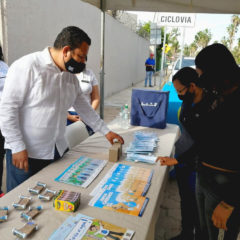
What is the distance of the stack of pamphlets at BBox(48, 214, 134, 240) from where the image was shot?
913 mm

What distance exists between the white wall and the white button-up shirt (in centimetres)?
265

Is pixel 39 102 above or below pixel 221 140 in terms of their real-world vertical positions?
above

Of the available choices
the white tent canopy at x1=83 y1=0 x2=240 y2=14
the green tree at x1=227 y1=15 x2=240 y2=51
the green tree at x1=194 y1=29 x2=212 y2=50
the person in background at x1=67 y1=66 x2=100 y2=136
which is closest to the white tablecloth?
the person in background at x1=67 y1=66 x2=100 y2=136

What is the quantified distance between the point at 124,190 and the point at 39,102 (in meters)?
0.73

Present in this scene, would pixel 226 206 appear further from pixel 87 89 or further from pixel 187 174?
pixel 87 89

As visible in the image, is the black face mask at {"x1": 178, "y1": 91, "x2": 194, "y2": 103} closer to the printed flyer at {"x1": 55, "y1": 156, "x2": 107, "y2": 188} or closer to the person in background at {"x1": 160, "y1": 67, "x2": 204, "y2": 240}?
the person in background at {"x1": 160, "y1": 67, "x2": 204, "y2": 240}

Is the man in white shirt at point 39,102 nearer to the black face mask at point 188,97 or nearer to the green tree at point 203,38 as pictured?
the black face mask at point 188,97

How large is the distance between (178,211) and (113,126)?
117cm

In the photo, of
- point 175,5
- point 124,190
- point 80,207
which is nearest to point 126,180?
point 124,190

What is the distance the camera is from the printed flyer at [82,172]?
133 centimetres

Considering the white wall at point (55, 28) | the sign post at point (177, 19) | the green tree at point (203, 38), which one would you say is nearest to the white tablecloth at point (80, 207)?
the white wall at point (55, 28)

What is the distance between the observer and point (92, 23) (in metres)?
7.05

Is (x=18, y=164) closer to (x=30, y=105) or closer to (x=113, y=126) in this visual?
(x=30, y=105)

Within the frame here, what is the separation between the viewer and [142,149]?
1818mm
